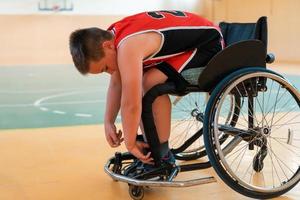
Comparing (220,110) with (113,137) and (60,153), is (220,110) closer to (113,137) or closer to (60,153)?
(113,137)

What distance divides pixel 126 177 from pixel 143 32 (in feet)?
1.75

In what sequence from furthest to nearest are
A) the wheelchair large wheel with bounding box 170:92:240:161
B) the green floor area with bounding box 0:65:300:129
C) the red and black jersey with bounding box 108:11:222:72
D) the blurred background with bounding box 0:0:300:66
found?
the blurred background with bounding box 0:0:300:66 < the green floor area with bounding box 0:65:300:129 < the wheelchair large wheel with bounding box 170:92:240:161 < the red and black jersey with bounding box 108:11:222:72

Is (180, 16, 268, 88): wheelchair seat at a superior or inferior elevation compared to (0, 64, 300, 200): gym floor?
superior

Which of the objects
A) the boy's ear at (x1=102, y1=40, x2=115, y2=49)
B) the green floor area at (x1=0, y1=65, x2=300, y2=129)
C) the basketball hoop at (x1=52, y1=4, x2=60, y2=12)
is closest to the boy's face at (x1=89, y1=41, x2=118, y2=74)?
the boy's ear at (x1=102, y1=40, x2=115, y2=49)

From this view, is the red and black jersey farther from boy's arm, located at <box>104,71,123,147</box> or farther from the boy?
boy's arm, located at <box>104,71,123,147</box>

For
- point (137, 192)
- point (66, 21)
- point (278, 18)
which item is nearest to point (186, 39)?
point (137, 192)

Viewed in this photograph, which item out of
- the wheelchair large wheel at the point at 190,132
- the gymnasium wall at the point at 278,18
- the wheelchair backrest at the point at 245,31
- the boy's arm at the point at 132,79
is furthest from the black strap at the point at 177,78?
the gymnasium wall at the point at 278,18

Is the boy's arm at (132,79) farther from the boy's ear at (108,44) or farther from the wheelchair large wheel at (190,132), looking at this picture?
the wheelchair large wheel at (190,132)

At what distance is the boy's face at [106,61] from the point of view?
1.50 m

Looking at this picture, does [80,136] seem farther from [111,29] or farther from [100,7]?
[100,7]

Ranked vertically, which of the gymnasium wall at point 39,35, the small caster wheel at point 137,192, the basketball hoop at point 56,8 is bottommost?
the gymnasium wall at point 39,35

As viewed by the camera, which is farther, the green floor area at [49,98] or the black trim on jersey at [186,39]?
the green floor area at [49,98]

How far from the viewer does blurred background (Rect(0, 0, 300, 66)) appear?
8.58 metres

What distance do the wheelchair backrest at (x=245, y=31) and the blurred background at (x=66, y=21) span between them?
6.70 m
